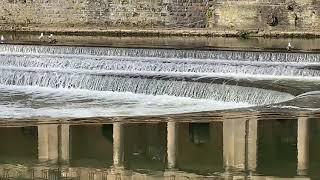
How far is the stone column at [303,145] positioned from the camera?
8.53 meters

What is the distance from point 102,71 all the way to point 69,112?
3879 mm

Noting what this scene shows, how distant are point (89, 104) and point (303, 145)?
7005 mm

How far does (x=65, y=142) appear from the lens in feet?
30.5

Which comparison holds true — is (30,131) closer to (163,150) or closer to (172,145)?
(163,150)

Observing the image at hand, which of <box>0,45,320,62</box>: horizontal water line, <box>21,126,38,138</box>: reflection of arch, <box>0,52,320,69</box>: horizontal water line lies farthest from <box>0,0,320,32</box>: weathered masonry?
<box>21,126,38,138</box>: reflection of arch

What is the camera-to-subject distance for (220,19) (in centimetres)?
2656

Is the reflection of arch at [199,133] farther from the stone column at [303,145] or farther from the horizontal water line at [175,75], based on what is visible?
the horizontal water line at [175,75]

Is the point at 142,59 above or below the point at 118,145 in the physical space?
above

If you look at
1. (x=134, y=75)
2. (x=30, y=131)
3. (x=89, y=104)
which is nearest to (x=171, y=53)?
(x=134, y=75)

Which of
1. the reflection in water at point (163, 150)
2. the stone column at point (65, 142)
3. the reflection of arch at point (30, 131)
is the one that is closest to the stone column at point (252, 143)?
the reflection in water at point (163, 150)

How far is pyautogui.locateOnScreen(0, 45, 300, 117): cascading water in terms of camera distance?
589 inches

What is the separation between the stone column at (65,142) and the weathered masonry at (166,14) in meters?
16.6

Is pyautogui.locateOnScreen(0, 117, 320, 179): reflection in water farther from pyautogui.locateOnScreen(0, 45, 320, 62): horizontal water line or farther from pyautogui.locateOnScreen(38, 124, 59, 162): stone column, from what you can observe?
pyautogui.locateOnScreen(0, 45, 320, 62): horizontal water line

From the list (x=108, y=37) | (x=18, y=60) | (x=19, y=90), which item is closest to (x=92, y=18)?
(x=108, y=37)
